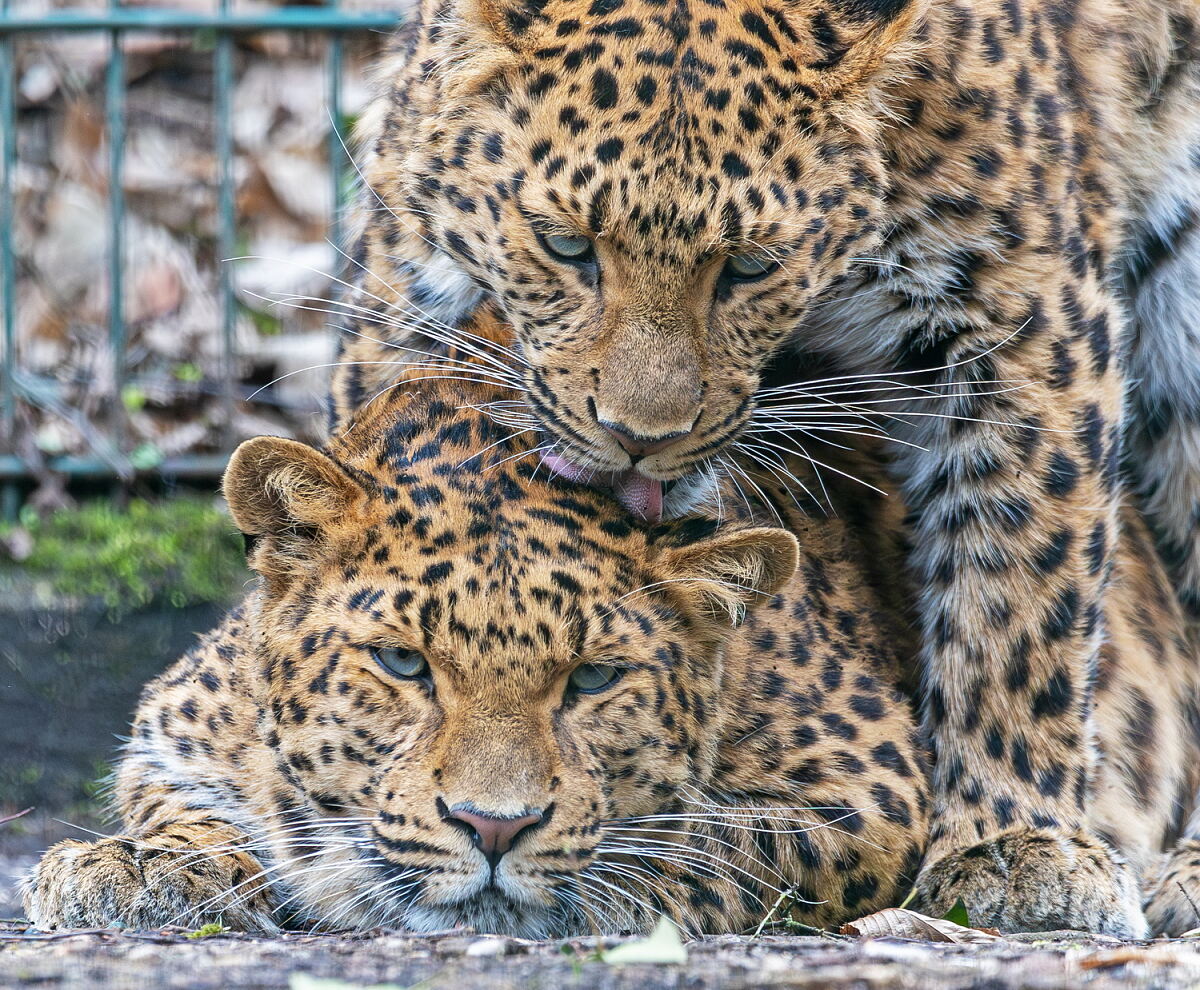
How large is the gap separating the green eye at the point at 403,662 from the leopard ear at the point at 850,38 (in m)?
2.05

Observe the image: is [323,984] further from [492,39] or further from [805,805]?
[492,39]

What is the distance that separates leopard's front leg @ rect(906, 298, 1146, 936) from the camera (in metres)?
5.73

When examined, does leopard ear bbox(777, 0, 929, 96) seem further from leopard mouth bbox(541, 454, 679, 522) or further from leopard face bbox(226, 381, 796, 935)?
leopard face bbox(226, 381, 796, 935)

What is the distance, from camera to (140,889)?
511cm

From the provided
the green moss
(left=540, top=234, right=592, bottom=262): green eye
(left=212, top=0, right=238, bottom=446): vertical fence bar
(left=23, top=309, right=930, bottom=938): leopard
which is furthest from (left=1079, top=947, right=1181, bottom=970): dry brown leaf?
(left=212, top=0, right=238, bottom=446): vertical fence bar

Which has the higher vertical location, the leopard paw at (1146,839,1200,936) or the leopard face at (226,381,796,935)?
the leopard face at (226,381,796,935)

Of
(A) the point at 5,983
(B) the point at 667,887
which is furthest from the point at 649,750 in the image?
(A) the point at 5,983

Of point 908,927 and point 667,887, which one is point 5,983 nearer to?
point 667,887

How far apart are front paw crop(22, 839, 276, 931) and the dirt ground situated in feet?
1.60

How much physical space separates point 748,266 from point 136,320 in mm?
7590

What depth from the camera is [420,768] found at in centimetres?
468

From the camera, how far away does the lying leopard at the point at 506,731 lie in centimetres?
472

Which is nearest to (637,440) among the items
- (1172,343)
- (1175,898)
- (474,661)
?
(474,661)

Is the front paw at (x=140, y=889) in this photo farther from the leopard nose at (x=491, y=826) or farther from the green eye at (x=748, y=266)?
the green eye at (x=748, y=266)
